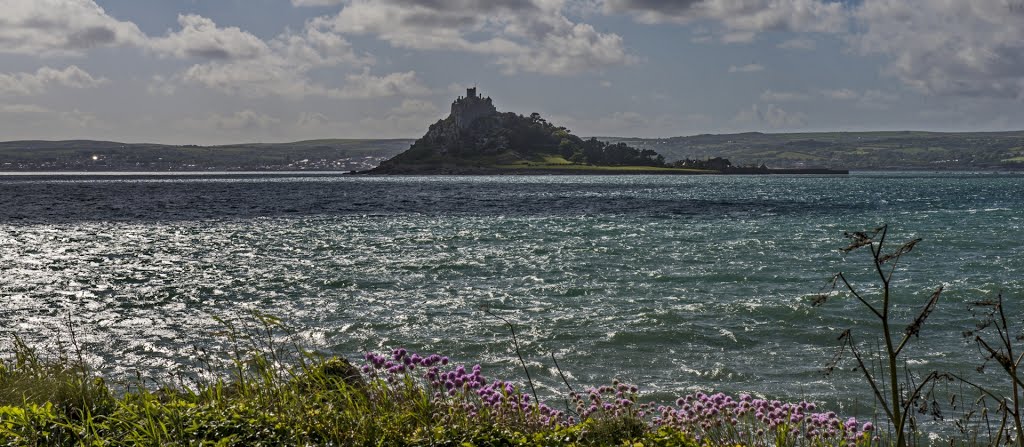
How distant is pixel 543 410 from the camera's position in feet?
28.5

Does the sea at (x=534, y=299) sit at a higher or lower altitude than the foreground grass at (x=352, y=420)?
lower

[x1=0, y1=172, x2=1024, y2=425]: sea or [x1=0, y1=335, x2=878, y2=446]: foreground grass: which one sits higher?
[x1=0, y1=335, x2=878, y2=446]: foreground grass

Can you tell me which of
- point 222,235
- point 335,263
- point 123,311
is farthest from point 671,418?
point 222,235

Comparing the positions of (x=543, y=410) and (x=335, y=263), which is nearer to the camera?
(x=543, y=410)

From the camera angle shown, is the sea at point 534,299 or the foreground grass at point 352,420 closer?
the foreground grass at point 352,420

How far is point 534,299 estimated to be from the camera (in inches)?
918

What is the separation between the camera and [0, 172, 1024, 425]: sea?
15.2m

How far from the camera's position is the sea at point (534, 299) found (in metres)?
15.2

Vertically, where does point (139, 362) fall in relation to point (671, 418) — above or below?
below

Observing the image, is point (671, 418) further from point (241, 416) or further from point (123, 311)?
point (123, 311)

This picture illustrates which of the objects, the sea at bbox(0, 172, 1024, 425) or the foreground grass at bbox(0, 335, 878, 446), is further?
the sea at bbox(0, 172, 1024, 425)

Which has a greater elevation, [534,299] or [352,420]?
[352,420]

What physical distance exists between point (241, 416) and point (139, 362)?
866 cm

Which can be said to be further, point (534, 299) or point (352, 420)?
point (534, 299)
